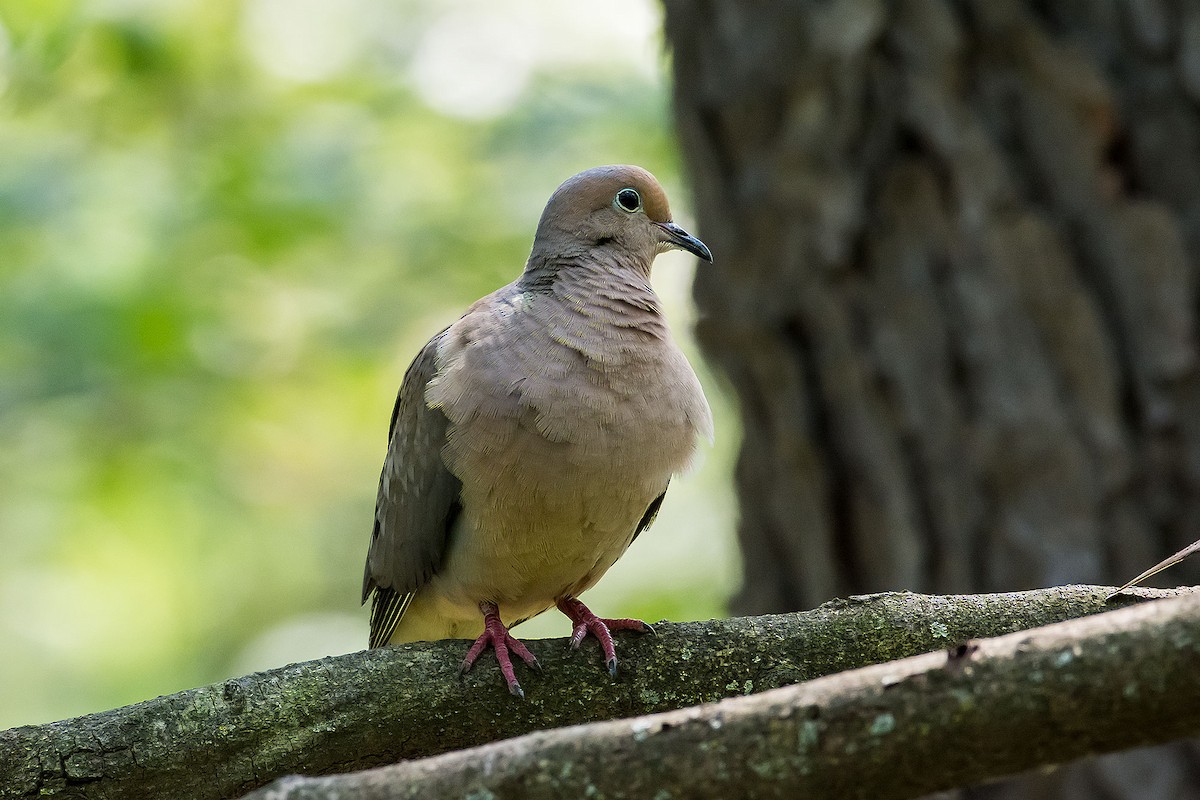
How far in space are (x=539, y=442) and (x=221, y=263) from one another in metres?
3.63

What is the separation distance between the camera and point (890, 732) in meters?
1.72

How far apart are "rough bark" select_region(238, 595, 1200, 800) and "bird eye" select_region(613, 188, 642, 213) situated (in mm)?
2386

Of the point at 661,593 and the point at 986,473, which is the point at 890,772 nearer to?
the point at 986,473

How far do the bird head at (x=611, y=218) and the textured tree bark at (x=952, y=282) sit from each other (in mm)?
673

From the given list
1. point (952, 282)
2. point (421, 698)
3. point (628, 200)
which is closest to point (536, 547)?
point (421, 698)

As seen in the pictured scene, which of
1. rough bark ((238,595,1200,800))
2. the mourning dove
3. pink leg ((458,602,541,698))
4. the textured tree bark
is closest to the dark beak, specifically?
the mourning dove

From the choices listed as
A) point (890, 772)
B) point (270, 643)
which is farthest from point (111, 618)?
point (890, 772)

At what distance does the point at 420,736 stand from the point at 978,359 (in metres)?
2.54

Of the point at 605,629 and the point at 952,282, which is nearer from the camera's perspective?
the point at 605,629

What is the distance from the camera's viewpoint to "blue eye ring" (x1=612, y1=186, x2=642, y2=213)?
392 centimetres

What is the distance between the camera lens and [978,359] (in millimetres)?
4281

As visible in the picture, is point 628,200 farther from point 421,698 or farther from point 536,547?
point 421,698

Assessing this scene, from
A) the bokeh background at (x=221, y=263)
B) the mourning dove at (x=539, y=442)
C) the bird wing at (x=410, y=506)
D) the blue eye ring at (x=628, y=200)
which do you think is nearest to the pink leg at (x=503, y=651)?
the mourning dove at (x=539, y=442)

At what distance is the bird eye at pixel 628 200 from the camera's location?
393 cm
